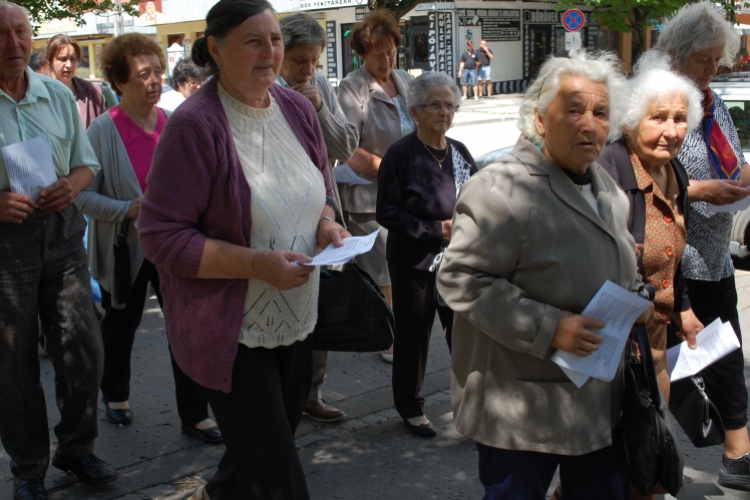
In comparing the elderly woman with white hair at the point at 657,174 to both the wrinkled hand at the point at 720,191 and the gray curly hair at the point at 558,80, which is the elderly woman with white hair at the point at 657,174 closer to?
the wrinkled hand at the point at 720,191

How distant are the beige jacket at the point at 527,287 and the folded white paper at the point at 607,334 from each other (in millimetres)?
57

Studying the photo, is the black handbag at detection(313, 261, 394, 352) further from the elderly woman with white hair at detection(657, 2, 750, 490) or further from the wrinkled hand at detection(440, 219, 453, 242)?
the elderly woman with white hair at detection(657, 2, 750, 490)

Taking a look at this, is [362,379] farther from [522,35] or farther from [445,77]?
[522,35]

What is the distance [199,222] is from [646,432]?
1514 millimetres

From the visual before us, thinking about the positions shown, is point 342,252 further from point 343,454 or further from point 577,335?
point 343,454

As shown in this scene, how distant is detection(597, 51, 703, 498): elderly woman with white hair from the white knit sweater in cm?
116

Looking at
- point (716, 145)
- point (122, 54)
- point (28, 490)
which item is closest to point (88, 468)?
point (28, 490)

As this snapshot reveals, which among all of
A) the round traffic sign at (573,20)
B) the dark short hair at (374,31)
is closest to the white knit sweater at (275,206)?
the dark short hair at (374,31)

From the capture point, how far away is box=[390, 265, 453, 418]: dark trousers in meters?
4.29

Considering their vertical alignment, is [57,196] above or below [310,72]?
below

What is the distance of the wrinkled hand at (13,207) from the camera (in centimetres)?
335

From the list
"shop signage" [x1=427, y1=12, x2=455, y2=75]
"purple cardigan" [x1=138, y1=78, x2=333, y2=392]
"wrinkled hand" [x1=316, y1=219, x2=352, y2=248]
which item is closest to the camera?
"purple cardigan" [x1=138, y1=78, x2=333, y2=392]

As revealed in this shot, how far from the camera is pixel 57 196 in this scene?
3.54 meters

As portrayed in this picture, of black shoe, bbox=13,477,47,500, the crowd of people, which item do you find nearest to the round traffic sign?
the crowd of people
